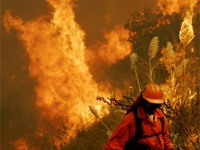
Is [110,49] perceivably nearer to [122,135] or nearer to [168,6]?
[168,6]

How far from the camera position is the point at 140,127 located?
137 inches

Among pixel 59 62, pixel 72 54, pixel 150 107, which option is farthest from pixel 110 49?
pixel 150 107

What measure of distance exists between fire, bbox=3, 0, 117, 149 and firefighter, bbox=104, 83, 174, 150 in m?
11.3

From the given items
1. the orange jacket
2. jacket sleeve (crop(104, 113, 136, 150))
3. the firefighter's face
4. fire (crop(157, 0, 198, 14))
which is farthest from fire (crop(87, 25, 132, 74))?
jacket sleeve (crop(104, 113, 136, 150))

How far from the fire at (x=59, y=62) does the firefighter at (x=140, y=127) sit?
1132 centimetres

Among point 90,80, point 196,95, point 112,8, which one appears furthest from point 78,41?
point 196,95

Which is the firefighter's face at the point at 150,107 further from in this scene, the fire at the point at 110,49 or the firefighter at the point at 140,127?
the fire at the point at 110,49

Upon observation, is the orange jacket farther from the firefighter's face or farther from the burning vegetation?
the burning vegetation

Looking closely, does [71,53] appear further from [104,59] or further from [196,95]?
[196,95]

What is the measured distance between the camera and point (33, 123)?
23062mm

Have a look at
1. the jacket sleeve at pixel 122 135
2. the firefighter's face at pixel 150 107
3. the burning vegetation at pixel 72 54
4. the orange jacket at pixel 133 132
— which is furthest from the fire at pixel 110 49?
the jacket sleeve at pixel 122 135

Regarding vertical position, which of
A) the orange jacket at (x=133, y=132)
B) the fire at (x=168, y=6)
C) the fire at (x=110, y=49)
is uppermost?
the fire at (x=110, y=49)

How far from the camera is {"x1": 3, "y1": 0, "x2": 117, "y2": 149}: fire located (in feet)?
55.3

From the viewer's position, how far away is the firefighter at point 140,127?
11.2 feet
